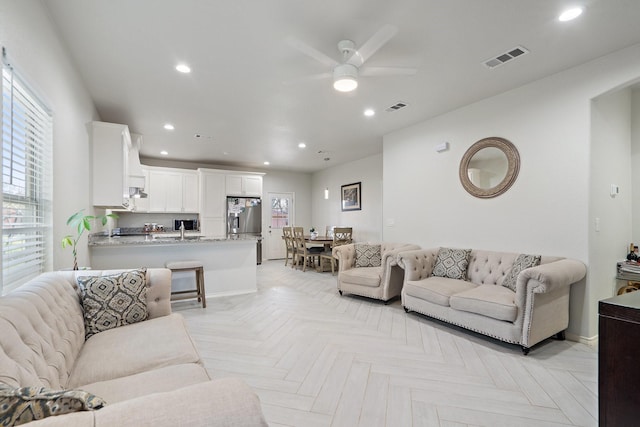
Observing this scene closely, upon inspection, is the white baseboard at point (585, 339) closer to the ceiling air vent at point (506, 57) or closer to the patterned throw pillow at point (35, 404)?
the ceiling air vent at point (506, 57)

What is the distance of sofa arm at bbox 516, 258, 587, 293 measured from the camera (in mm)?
2432

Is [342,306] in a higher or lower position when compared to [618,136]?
lower

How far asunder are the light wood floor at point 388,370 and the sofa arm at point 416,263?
0.51 metres

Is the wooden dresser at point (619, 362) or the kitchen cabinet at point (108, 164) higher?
the kitchen cabinet at point (108, 164)

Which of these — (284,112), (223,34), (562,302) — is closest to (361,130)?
(284,112)

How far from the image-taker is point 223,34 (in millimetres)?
2352

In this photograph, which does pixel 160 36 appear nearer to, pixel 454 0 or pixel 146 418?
pixel 454 0

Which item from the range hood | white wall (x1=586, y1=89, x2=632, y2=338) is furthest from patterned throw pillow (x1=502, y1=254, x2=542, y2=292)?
the range hood

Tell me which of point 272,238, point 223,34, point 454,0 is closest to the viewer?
point 454,0

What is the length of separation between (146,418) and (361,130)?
4.72m

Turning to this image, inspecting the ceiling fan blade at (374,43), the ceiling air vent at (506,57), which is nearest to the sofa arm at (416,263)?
the ceiling air vent at (506,57)

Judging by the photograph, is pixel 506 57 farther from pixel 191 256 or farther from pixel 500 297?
pixel 191 256

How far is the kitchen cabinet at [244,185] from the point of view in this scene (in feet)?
23.9

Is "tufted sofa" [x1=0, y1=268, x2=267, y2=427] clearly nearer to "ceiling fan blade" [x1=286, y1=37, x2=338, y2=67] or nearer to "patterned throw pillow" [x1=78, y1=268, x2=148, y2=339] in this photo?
"patterned throw pillow" [x1=78, y1=268, x2=148, y2=339]
